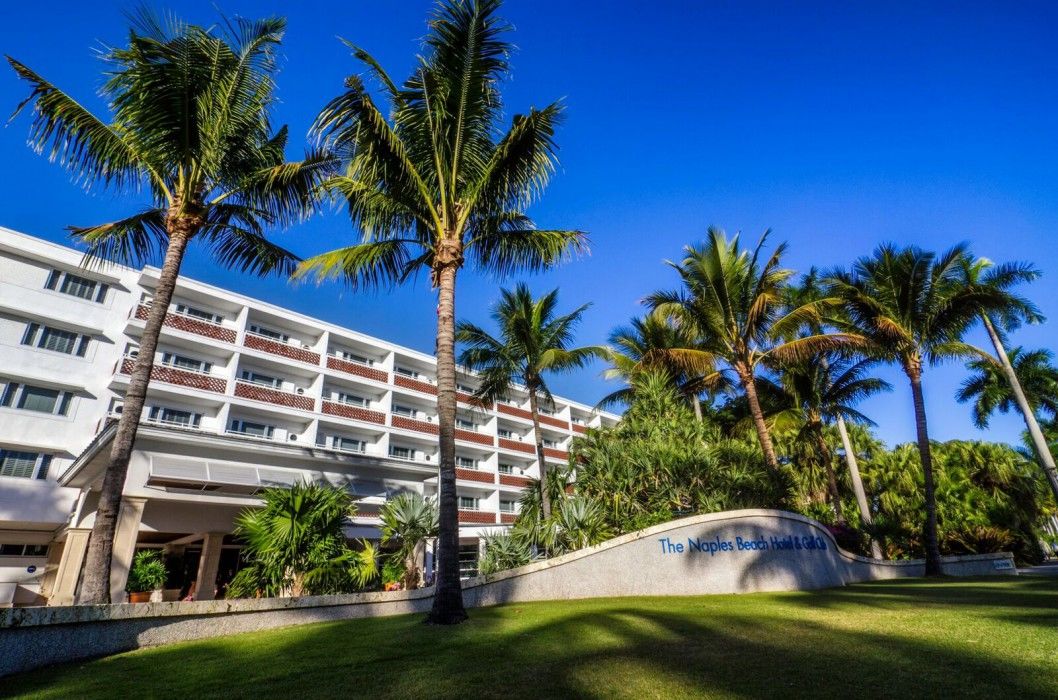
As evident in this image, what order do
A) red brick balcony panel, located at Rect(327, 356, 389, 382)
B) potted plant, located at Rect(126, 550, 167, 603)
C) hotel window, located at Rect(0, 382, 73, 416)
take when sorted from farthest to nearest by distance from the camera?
1. red brick balcony panel, located at Rect(327, 356, 389, 382)
2. hotel window, located at Rect(0, 382, 73, 416)
3. potted plant, located at Rect(126, 550, 167, 603)

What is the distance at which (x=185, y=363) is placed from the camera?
3133 centimetres

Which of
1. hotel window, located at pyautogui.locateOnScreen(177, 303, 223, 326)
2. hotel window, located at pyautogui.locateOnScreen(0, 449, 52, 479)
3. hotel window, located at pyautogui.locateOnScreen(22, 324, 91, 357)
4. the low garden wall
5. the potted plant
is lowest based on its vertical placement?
the low garden wall

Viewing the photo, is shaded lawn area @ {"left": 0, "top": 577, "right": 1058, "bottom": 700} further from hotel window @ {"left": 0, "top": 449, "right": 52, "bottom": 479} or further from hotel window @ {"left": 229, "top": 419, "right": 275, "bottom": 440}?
hotel window @ {"left": 229, "top": 419, "right": 275, "bottom": 440}

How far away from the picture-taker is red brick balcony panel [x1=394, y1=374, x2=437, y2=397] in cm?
4228

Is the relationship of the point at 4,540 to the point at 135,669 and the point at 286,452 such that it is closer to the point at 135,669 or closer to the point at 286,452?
the point at 286,452

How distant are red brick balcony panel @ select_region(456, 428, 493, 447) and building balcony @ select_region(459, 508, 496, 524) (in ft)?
20.9

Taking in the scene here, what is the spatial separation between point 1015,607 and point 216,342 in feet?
117

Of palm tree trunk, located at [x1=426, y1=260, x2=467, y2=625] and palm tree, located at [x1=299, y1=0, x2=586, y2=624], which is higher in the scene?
palm tree, located at [x1=299, y1=0, x2=586, y2=624]

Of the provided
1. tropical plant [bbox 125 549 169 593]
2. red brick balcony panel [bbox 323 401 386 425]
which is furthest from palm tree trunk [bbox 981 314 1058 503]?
red brick balcony panel [bbox 323 401 386 425]

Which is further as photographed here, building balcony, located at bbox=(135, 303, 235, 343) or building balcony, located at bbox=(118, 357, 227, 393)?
building balcony, located at bbox=(135, 303, 235, 343)

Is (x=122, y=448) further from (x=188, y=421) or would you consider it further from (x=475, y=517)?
(x=475, y=517)

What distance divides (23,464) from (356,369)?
61.9 ft

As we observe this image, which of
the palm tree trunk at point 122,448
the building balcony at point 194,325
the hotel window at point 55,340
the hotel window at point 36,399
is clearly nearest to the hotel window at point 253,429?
the building balcony at point 194,325

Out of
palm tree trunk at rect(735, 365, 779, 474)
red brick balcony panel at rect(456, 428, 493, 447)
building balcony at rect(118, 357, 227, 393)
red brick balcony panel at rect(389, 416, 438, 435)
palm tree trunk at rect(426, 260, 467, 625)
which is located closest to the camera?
palm tree trunk at rect(426, 260, 467, 625)
